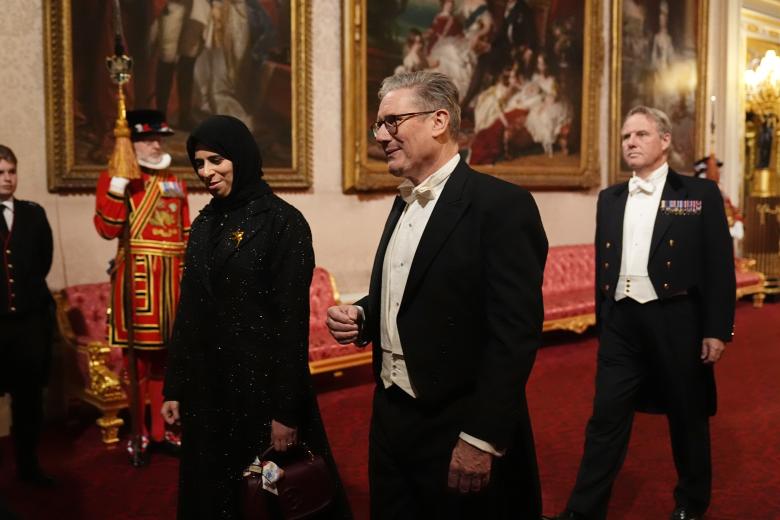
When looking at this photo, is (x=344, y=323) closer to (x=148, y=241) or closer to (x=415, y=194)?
(x=415, y=194)

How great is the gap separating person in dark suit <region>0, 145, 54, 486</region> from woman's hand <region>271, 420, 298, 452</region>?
2.08 metres

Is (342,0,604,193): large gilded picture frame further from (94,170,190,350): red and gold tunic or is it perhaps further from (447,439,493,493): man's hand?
(447,439,493,493): man's hand

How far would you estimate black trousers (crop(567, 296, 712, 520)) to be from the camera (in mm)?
3305

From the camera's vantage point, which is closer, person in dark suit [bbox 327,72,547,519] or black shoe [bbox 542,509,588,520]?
person in dark suit [bbox 327,72,547,519]

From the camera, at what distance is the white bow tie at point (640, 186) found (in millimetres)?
3512

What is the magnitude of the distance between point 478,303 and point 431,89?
0.58 meters

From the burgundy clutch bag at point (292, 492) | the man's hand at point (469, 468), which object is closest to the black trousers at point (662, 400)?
the burgundy clutch bag at point (292, 492)

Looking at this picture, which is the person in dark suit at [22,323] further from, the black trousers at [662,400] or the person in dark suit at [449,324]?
the black trousers at [662,400]

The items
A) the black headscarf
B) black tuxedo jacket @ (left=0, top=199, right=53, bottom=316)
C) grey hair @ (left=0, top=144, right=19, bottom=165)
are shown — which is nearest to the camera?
the black headscarf

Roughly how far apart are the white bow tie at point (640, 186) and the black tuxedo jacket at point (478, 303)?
1721 mm

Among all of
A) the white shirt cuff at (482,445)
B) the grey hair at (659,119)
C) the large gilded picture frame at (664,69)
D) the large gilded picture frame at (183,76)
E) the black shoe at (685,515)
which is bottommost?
the black shoe at (685,515)

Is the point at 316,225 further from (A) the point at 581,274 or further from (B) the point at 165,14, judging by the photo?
(A) the point at 581,274

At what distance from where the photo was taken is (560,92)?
906 cm

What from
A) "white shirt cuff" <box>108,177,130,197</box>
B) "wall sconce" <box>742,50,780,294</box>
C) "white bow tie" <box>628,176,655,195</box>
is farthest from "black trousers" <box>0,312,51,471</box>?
"wall sconce" <box>742,50,780,294</box>
